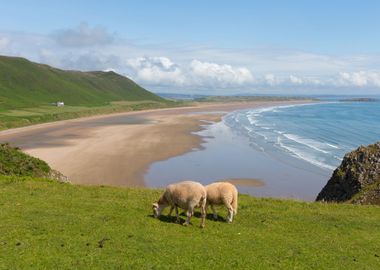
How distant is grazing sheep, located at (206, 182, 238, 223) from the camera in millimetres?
19125

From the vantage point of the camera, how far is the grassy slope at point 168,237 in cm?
1447

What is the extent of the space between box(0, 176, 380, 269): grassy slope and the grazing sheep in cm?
72

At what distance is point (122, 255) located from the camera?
48.3 feet

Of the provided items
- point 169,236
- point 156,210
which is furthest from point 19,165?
point 169,236

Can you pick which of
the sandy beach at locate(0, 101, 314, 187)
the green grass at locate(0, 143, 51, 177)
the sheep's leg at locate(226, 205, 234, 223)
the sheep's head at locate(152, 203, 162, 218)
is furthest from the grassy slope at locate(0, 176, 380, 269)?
the sandy beach at locate(0, 101, 314, 187)

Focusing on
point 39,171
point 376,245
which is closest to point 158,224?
point 376,245

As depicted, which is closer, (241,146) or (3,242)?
(3,242)

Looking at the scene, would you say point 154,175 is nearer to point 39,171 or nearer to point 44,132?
point 39,171

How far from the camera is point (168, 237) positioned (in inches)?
656

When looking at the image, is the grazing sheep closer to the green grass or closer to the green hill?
the green hill

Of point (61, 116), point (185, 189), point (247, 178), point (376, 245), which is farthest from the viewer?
point (61, 116)

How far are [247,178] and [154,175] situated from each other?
10.6 m

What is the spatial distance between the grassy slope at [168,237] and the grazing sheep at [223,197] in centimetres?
72

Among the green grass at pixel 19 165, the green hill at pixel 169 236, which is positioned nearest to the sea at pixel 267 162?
the green grass at pixel 19 165
